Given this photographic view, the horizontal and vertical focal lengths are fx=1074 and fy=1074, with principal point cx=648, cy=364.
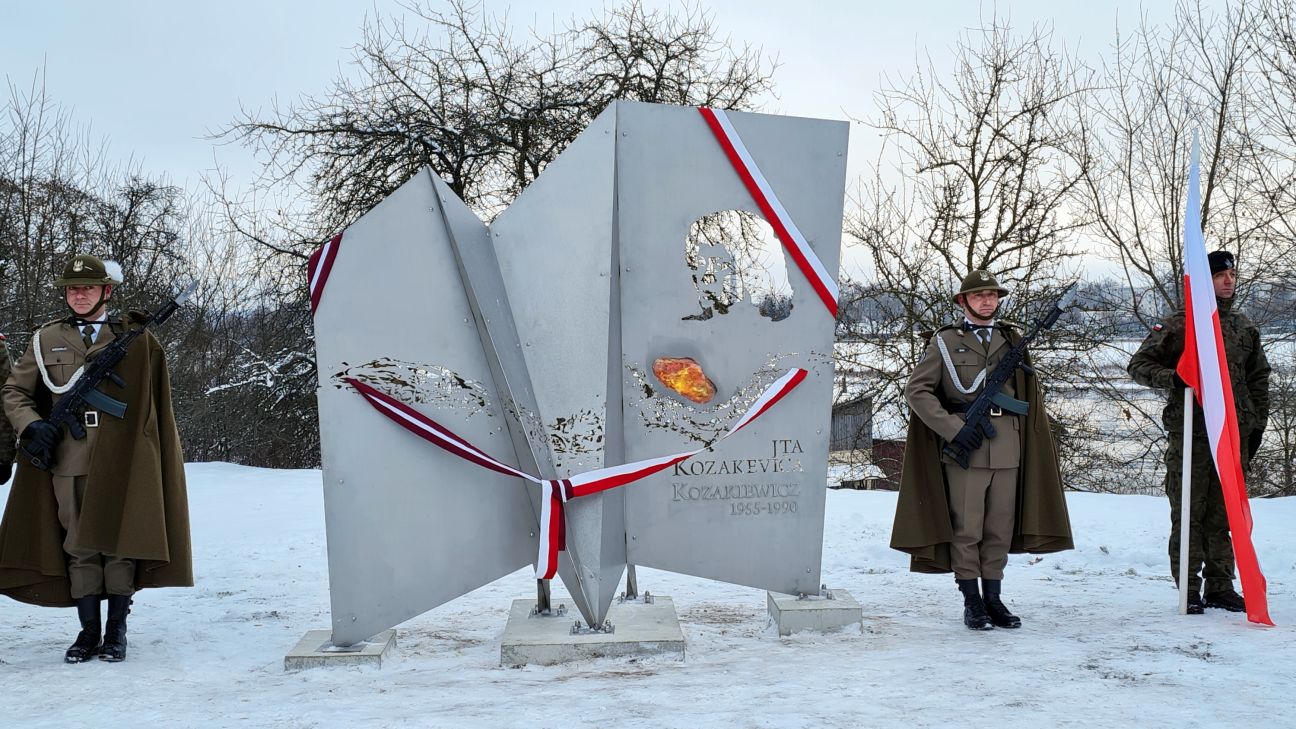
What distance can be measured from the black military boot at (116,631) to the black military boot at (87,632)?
0.15 feet

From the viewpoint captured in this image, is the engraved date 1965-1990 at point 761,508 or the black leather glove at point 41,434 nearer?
the black leather glove at point 41,434

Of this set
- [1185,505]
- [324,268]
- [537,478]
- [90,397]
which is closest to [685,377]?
[537,478]

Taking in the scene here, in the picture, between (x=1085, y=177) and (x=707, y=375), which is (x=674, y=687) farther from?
(x=1085, y=177)

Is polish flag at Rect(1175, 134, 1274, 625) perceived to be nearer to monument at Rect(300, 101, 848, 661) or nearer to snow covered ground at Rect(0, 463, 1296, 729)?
snow covered ground at Rect(0, 463, 1296, 729)

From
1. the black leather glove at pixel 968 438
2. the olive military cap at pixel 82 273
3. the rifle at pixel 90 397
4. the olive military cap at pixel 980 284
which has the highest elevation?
the olive military cap at pixel 82 273

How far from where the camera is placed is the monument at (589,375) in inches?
167

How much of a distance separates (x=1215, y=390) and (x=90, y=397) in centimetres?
487

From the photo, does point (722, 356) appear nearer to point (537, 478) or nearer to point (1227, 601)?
point (537, 478)

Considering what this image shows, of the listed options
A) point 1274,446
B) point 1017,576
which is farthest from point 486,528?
point 1274,446

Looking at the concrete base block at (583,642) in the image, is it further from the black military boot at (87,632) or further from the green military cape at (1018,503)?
the black military boot at (87,632)

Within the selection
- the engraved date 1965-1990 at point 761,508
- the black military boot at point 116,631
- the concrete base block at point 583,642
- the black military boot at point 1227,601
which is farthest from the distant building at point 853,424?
the black military boot at point 116,631

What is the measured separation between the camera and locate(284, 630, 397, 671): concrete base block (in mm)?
4109

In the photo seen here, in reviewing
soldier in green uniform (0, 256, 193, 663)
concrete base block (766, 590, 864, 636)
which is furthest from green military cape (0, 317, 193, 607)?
concrete base block (766, 590, 864, 636)

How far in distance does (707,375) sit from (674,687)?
4.78 feet
